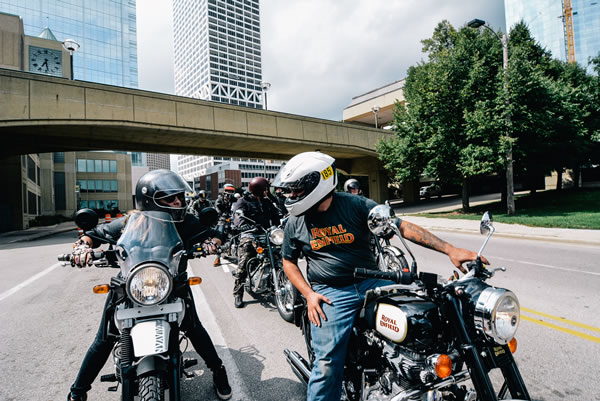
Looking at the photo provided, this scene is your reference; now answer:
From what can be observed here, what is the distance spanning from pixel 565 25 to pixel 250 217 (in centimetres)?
12977

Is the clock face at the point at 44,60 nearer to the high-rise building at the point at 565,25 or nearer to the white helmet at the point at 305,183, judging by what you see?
the white helmet at the point at 305,183

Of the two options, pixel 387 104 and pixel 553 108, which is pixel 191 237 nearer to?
pixel 553 108

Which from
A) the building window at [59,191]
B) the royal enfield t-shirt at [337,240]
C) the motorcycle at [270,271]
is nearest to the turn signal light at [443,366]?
the royal enfield t-shirt at [337,240]

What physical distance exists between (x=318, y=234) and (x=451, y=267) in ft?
20.6

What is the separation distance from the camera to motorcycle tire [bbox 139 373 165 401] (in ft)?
6.53

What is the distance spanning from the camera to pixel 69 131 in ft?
64.8

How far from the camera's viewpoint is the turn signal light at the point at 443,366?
5.23 ft

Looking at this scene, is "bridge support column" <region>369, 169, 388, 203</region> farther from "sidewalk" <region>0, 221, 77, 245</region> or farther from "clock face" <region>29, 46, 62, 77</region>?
"clock face" <region>29, 46, 62, 77</region>

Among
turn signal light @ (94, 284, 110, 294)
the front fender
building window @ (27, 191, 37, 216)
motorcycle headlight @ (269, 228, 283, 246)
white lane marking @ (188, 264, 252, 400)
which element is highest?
building window @ (27, 191, 37, 216)

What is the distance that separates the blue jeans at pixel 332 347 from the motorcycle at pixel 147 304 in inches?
35.5

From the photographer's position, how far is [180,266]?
2.60 metres

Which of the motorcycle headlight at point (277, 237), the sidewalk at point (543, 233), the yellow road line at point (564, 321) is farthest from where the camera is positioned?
the sidewalk at point (543, 233)

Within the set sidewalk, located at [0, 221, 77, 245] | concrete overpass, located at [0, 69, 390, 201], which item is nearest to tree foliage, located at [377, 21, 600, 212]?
concrete overpass, located at [0, 69, 390, 201]

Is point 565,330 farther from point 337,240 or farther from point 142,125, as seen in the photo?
point 142,125
